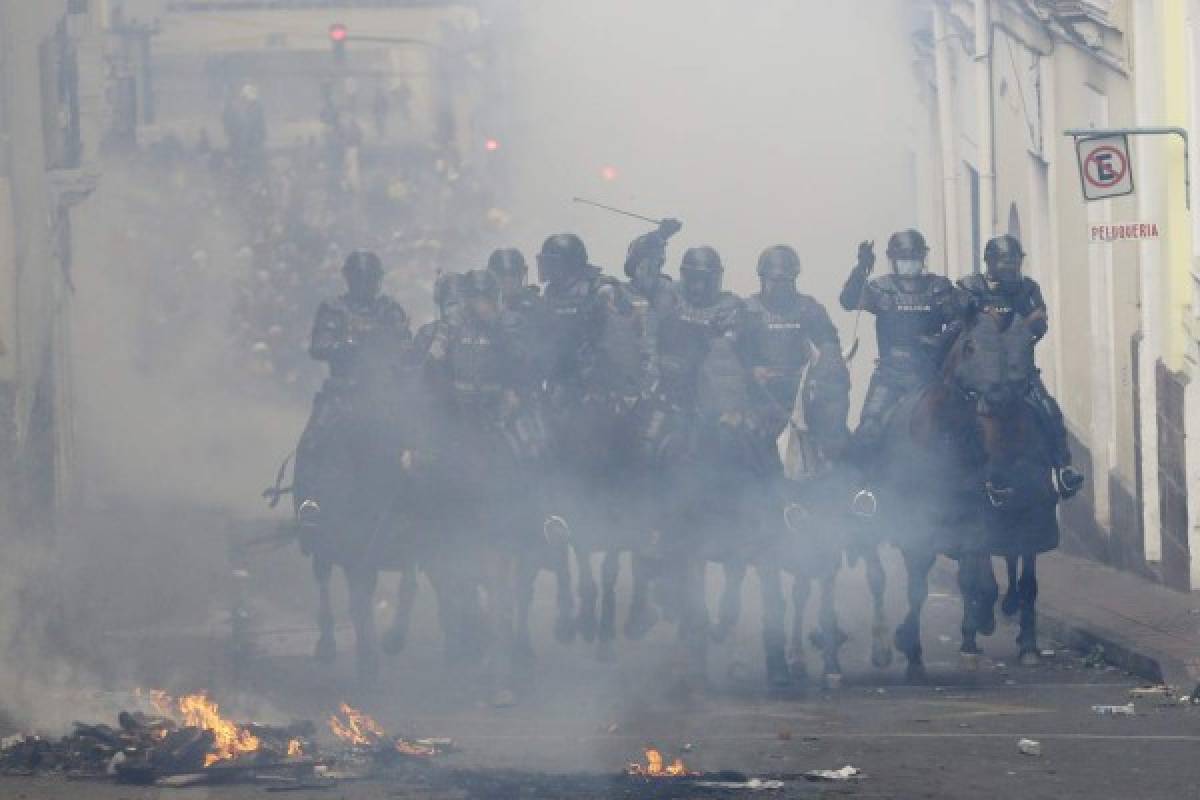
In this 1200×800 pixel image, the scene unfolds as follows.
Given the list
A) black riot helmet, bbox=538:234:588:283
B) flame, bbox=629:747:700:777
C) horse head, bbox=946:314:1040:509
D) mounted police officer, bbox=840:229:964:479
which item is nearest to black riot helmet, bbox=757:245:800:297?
mounted police officer, bbox=840:229:964:479

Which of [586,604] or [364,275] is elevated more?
[364,275]

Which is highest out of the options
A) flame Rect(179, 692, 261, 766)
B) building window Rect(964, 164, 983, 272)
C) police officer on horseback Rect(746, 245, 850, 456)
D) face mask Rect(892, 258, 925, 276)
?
building window Rect(964, 164, 983, 272)

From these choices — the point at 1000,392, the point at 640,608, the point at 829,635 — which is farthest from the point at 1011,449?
the point at 640,608

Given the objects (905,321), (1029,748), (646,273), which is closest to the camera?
(1029,748)

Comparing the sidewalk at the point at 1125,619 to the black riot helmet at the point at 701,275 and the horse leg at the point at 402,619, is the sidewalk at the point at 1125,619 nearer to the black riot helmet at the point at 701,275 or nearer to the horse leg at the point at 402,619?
the black riot helmet at the point at 701,275

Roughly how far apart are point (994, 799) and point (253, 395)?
21.9 metres

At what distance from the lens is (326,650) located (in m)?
15.5

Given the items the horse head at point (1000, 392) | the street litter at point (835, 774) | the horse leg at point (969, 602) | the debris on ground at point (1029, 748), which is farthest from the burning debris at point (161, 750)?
the horse leg at point (969, 602)

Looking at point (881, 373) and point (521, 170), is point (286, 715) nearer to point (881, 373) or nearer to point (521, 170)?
point (881, 373)

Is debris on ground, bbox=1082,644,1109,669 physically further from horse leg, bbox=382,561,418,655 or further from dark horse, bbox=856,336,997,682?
horse leg, bbox=382,561,418,655

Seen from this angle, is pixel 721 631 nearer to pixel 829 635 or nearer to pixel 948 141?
pixel 829 635

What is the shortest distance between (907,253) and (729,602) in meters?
2.21

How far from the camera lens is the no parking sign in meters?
17.4

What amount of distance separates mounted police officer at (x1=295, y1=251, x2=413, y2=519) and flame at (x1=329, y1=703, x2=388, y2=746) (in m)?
2.85
